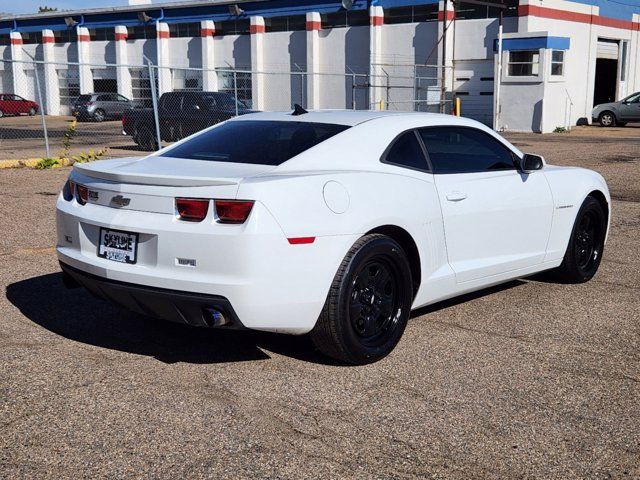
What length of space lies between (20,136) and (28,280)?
77.6 ft

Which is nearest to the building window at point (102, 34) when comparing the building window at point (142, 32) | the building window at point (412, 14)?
the building window at point (142, 32)

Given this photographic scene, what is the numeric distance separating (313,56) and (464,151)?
35913 millimetres

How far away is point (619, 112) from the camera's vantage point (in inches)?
1321

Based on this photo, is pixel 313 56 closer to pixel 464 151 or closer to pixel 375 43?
pixel 375 43

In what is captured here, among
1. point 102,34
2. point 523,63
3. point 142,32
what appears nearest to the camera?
point 523,63

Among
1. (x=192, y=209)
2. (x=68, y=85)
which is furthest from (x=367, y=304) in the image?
(x=68, y=85)

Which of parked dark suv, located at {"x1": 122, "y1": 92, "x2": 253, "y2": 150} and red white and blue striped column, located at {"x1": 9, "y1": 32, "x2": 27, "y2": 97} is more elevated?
red white and blue striped column, located at {"x1": 9, "y1": 32, "x2": 27, "y2": 97}

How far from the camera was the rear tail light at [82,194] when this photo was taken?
502cm

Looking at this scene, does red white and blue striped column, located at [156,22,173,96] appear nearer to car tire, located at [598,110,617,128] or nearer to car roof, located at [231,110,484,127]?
car tire, located at [598,110,617,128]

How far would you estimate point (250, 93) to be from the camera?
44.9m

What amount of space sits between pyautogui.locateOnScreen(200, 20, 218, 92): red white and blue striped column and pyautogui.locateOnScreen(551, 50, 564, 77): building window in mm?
19581

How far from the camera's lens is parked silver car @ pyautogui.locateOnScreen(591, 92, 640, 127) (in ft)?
109

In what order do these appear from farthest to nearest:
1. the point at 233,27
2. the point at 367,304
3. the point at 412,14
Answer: the point at 233,27
the point at 412,14
the point at 367,304

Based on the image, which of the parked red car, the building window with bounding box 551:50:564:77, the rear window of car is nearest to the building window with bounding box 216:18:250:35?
the parked red car
